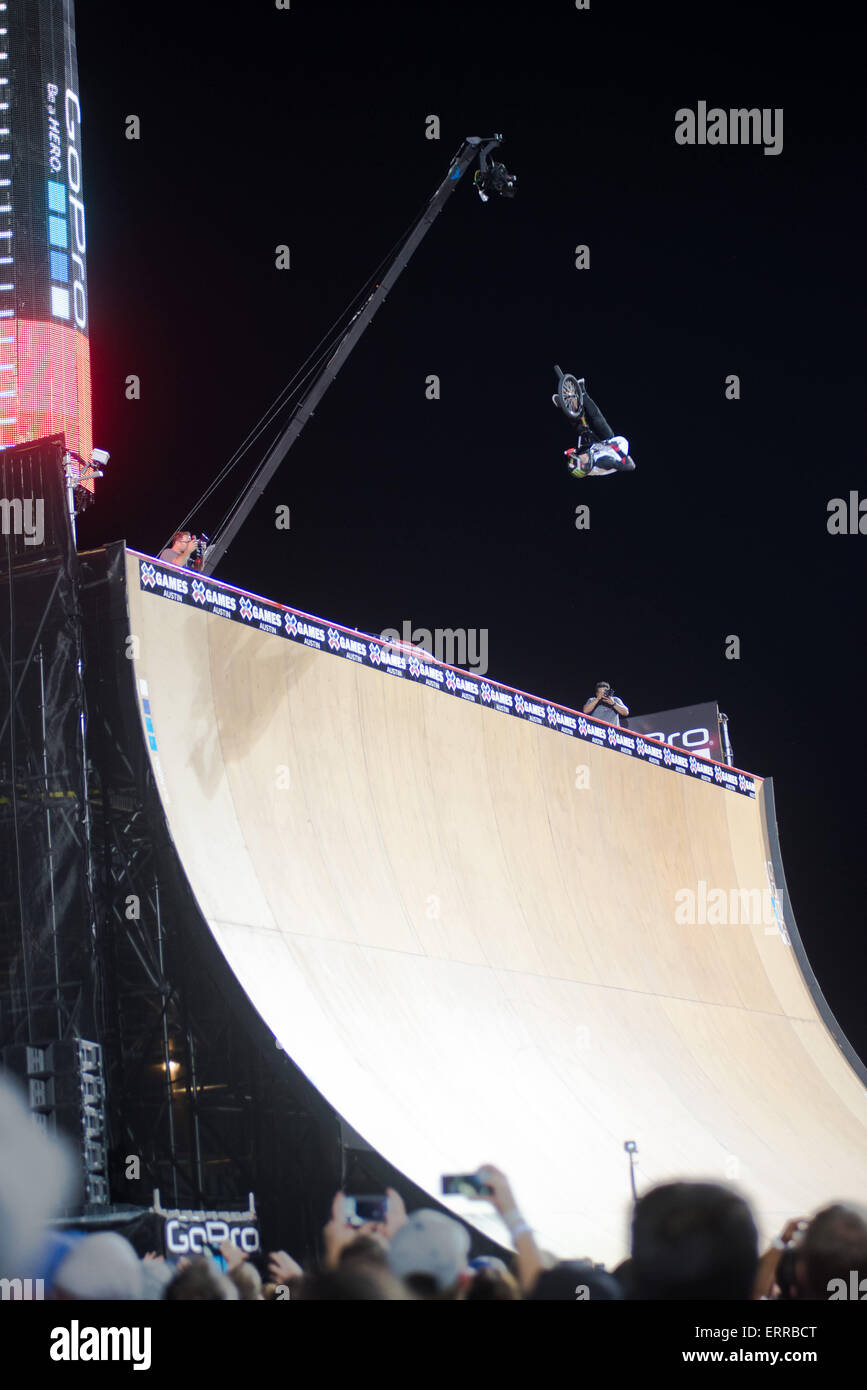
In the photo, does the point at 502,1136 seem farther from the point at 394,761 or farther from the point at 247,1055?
the point at 394,761

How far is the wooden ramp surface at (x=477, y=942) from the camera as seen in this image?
1282 centimetres

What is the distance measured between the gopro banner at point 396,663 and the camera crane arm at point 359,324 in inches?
144

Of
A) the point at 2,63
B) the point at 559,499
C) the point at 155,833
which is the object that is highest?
the point at 2,63

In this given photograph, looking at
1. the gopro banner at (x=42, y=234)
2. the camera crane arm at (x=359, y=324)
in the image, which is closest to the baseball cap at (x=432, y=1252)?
the gopro banner at (x=42, y=234)

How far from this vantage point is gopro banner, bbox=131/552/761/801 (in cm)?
1376

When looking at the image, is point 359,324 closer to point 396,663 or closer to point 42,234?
point 42,234

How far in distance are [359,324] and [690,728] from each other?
8.70m

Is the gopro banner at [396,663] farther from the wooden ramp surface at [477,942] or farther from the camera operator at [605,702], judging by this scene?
the camera operator at [605,702]

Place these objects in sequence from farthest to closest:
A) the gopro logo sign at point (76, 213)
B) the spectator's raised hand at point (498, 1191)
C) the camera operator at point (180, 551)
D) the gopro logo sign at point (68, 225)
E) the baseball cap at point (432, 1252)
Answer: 1. the gopro logo sign at point (76, 213)
2. the gopro logo sign at point (68, 225)
3. the camera operator at point (180, 551)
4. the spectator's raised hand at point (498, 1191)
5. the baseball cap at point (432, 1252)

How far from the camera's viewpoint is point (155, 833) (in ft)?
40.6

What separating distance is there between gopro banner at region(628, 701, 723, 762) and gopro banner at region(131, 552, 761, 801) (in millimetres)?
1685

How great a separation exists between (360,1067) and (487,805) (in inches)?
200

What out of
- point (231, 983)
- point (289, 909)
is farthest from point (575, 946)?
point (231, 983)

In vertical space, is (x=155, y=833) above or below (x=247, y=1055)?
above
